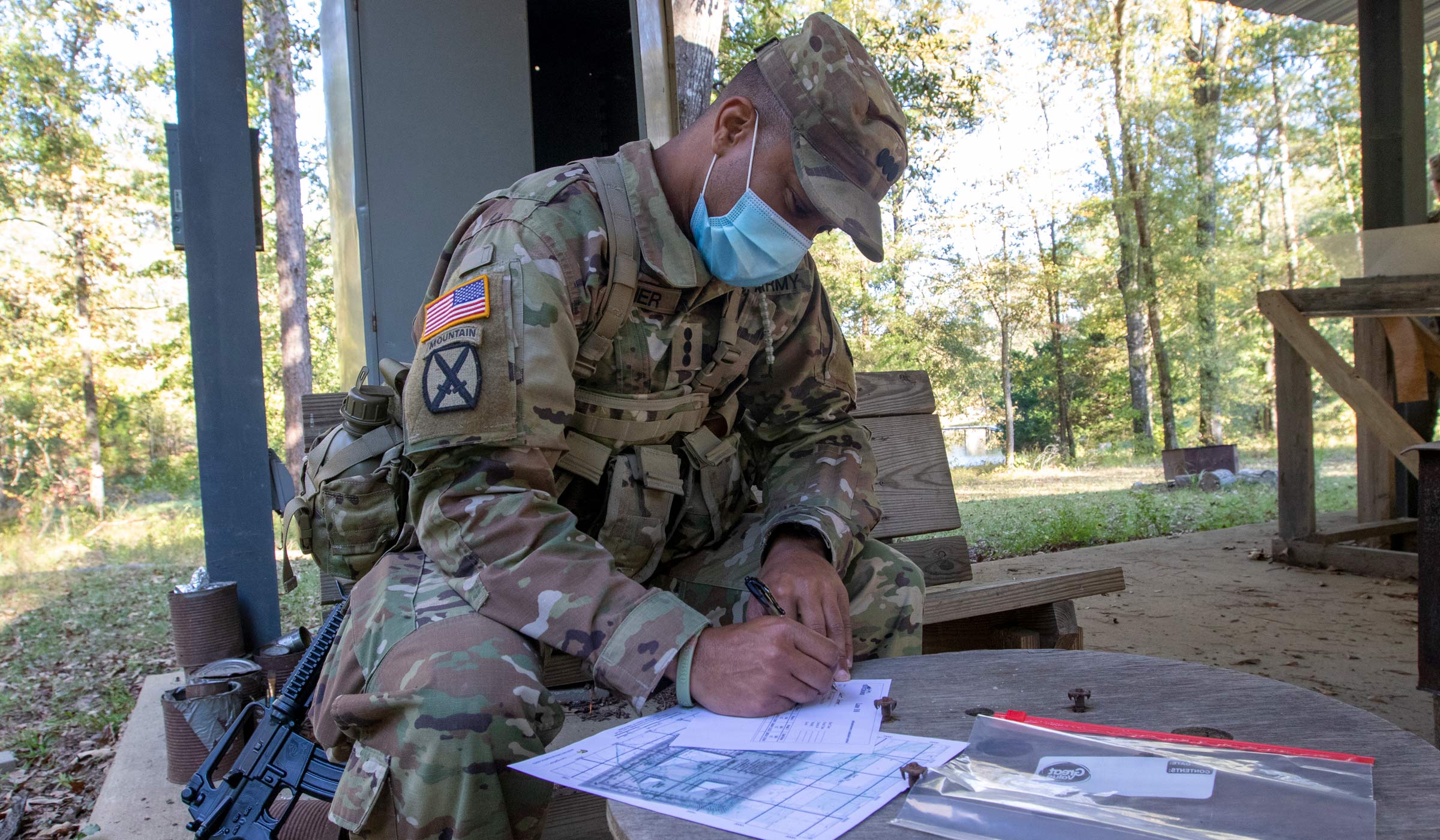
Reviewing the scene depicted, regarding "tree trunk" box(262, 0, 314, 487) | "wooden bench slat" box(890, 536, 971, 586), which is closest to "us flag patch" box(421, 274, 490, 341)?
"wooden bench slat" box(890, 536, 971, 586)

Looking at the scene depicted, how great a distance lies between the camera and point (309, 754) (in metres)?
1.70

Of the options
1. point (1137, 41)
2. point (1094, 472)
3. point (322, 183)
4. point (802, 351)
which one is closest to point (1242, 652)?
point (802, 351)

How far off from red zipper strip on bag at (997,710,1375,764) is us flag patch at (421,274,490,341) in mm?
957

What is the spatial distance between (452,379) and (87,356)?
16582mm

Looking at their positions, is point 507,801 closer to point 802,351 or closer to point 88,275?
point 802,351

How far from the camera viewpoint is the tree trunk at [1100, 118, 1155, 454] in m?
16.5

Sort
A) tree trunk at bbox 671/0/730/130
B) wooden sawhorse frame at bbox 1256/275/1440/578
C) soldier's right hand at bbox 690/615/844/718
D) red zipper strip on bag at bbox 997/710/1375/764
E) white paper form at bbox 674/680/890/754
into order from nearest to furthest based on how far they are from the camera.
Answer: red zipper strip on bag at bbox 997/710/1375/764 < white paper form at bbox 674/680/890/754 < soldier's right hand at bbox 690/615/844/718 < wooden sawhorse frame at bbox 1256/275/1440/578 < tree trunk at bbox 671/0/730/130

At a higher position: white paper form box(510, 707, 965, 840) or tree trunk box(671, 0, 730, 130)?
tree trunk box(671, 0, 730, 130)

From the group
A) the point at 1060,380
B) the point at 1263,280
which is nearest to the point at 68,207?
the point at 1060,380

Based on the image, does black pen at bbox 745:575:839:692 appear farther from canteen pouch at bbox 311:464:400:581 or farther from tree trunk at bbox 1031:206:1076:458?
tree trunk at bbox 1031:206:1076:458

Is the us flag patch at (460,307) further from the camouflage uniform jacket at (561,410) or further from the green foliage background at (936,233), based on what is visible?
the green foliage background at (936,233)

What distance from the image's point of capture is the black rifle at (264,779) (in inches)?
64.8

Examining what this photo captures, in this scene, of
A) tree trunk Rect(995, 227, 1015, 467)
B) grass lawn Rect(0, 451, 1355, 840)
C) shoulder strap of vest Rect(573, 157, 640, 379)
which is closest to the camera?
shoulder strap of vest Rect(573, 157, 640, 379)

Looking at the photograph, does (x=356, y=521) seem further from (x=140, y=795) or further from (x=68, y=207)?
(x=68, y=207)
